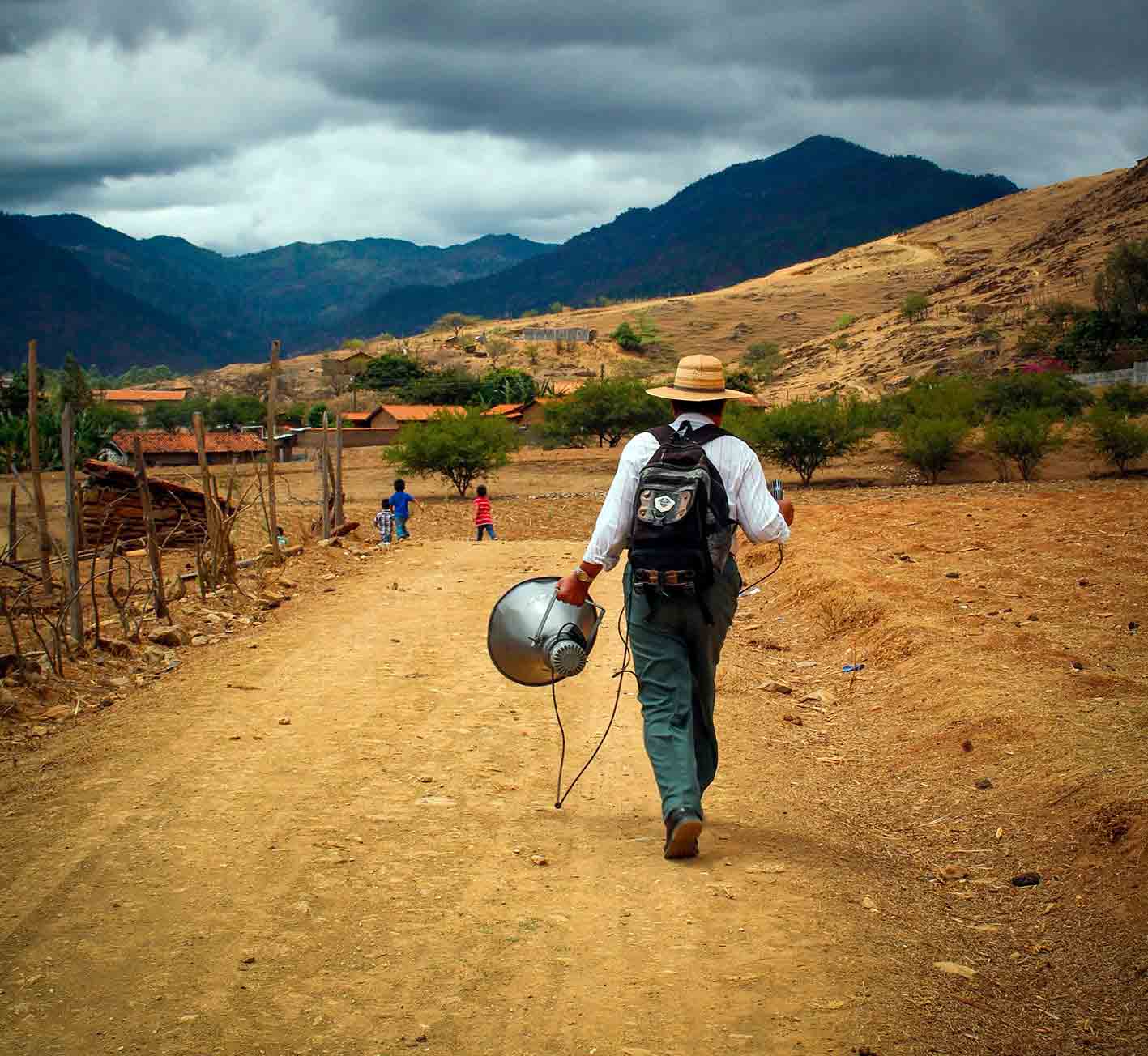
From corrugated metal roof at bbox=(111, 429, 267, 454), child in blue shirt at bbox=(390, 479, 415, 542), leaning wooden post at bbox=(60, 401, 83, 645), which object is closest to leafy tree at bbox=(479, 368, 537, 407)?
corrugated metal roof at bbox=(111, 429, 267, 454)

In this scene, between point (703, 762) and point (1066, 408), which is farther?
point (1066, 408)

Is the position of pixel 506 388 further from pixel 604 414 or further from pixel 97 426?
pixel 97 426

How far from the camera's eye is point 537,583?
5.46 m

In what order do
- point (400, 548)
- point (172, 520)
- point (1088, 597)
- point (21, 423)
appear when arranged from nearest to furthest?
point (1088, 597) < point (400, 548) < point (172, 520) < point (21, 423)

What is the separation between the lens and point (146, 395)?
117000 mm

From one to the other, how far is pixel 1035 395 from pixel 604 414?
66.8ft

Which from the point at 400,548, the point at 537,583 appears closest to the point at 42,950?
the point at 537,583

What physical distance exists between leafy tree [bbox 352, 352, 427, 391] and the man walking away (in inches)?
3500

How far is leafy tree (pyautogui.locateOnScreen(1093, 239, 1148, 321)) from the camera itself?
55000 millimetres

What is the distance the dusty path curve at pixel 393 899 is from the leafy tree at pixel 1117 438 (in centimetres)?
2665

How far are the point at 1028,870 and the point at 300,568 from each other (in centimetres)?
1090

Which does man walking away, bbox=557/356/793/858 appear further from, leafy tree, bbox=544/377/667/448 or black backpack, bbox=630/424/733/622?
leafy tree, bbox=544/377/667/448

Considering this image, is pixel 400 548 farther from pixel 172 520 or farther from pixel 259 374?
pixel 259 374

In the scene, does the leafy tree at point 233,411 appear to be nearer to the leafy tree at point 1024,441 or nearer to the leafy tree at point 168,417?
the leafy tree at point 168,417
